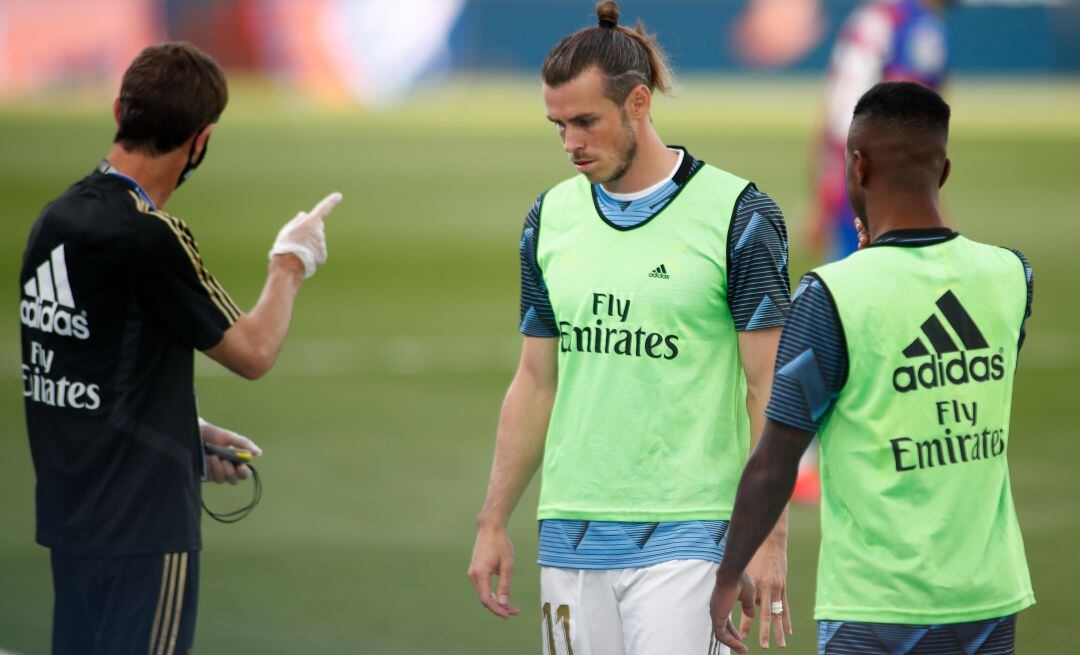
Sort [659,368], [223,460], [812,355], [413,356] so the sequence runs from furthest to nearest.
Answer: [413,356] < [223,460] < [659,368] < [812,355]

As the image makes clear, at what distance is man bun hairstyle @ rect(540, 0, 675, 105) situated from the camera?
4.57 m

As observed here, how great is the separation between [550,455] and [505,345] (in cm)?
1141

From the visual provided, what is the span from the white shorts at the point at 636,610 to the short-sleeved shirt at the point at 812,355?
32.0 inches

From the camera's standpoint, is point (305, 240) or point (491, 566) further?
point (305, 240)

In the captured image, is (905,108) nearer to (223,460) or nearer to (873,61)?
(223,460)

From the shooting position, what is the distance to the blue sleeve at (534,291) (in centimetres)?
479

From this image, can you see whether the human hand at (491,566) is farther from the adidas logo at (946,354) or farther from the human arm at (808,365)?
the adidas logo at (946,354)

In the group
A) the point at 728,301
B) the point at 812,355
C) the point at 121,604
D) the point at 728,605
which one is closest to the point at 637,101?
the point at 728,301

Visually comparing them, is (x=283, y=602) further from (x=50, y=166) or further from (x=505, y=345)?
(x=50, y=166)

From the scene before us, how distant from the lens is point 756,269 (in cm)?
446

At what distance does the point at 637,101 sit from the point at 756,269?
0.59m

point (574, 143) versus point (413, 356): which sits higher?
point (413, 356)

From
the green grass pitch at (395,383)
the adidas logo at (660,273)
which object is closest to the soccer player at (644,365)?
the adidas logo at (660,273)

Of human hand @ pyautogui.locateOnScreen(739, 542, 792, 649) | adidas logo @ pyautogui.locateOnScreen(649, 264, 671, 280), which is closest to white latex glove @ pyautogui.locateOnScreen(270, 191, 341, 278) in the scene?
adidas logo @ pyautogui.locateOnScreen(649, 264, 671, 280)
